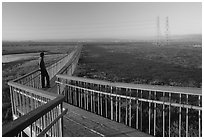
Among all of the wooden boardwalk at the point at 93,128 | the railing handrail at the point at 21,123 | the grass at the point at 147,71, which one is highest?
the railing handrail at the point at 21,123

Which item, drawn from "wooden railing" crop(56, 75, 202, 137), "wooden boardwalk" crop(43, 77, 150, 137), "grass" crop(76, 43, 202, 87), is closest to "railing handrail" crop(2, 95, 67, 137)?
"wooden boardwalk" crop(43, 77, 150, 137)

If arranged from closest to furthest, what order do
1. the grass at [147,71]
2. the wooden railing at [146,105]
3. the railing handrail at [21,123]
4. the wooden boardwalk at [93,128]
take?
the railing handrail at [21,123] → the wooden railing at [146,105] → the wooden boardwalk at [93,128] → the grass at [147,71]

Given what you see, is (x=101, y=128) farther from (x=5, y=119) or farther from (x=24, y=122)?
(x=5, y=119)

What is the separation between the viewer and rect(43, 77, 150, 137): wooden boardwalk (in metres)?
5.35

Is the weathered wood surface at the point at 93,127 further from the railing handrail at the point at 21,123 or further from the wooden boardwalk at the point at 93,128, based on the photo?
the railing handrail at the point at 21,123

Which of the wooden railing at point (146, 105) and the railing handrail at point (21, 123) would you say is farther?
the wooden railing at point (146, 105)

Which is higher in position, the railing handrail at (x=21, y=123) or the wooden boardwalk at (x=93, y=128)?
the railing handrail at (x=21, y=123)

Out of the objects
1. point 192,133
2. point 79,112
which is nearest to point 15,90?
point 79,112

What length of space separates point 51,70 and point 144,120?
7231 mm

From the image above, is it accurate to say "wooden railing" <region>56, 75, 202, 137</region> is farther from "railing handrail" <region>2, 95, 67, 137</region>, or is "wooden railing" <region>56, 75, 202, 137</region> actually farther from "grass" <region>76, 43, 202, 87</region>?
"grass" <region>76, 43, 202, 87</region>

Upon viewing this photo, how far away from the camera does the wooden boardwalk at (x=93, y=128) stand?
5.35 meters

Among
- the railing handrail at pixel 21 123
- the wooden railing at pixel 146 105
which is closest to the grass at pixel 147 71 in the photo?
the wooden railing at pixel 146 105

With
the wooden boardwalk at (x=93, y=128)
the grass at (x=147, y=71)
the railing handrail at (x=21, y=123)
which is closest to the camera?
the railing handrail at (x=21, y=123)

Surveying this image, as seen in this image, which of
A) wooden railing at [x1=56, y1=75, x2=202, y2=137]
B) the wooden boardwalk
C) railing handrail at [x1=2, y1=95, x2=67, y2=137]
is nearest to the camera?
railing handrail at [x1=2, y1=95, x2=67, y2=137]
